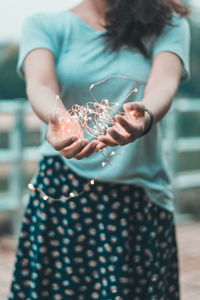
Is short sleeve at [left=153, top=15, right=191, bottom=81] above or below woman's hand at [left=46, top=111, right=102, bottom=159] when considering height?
above

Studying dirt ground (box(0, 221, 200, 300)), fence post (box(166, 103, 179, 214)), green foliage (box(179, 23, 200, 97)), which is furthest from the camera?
green foliage (box(179, 23, 200, 97))

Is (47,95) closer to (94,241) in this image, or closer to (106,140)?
(106,140)

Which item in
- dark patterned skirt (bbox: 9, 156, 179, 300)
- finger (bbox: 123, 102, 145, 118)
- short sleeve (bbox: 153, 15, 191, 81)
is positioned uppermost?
short sleeve (bbox: 153, 15, 191, 81)

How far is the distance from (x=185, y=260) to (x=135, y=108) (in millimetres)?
2525

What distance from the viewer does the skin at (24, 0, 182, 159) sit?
899mm

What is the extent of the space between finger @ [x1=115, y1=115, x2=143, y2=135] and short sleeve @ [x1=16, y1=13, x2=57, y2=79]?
401mm

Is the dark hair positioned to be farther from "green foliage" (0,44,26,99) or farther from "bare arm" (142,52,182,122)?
"green foliage" (0,44,26,99)

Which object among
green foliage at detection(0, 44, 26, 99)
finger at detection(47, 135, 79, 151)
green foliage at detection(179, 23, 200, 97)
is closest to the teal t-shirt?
finger at detection(47, 135, 79, 151)

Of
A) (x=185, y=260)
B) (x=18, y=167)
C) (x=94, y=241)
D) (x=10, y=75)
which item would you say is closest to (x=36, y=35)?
(x=94, y=241)

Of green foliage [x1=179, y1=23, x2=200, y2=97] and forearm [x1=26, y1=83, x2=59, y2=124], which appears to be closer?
forearm [x1=26, y1=83, x2=59, y2=124]

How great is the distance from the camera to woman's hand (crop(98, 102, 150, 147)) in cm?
87

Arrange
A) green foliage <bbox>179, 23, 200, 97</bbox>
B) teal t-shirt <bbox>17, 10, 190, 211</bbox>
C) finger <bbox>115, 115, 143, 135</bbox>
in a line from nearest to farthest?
finger <bbox>115, 115, 143, 135</bbox> < teal t-shirt <bbox>17, 10, 190, 211</bbox> < green foliage <bbox>179, 23, 200, 97</bbox>

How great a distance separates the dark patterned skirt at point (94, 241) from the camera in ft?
3.79

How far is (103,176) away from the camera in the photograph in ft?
3.73
